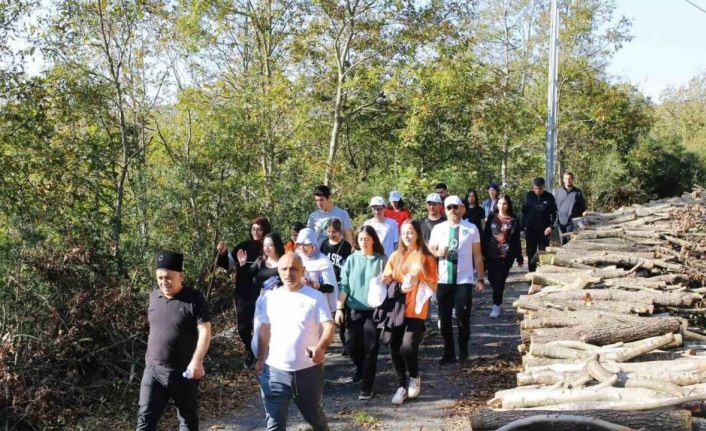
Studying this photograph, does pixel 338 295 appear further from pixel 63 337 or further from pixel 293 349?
pixel 63 337

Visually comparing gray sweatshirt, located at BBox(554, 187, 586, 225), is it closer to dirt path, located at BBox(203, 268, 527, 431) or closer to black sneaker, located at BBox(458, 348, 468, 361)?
dirt path, located at BBox(203, 268, 527, 431)

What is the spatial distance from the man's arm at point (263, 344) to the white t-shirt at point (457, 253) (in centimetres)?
336

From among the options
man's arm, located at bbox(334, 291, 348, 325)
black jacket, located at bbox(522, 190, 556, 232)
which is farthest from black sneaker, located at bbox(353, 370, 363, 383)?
black jacket, located at bbox(522, 190, 556, 232)

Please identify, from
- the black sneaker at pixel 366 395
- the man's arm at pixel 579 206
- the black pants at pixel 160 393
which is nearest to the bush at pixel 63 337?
the black pants at pixel 160 393

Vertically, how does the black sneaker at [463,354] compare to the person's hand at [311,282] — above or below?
below

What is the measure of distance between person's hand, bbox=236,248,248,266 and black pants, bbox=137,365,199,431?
2781mm

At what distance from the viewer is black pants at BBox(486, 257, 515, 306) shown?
10.1 metres

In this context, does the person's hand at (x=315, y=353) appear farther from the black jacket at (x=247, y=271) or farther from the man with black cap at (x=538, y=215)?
the man with black cap at (x=538, y=215)

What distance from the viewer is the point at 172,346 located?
16.8 ft

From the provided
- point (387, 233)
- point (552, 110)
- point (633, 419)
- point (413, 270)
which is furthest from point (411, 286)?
point (552, 110)

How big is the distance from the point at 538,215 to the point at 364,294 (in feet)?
17.2

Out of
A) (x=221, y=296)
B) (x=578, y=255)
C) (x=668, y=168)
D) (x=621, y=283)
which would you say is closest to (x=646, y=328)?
(x=621, y=283)

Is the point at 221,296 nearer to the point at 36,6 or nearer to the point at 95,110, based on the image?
the point at 95,110

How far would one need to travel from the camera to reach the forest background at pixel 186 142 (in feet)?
24.8
